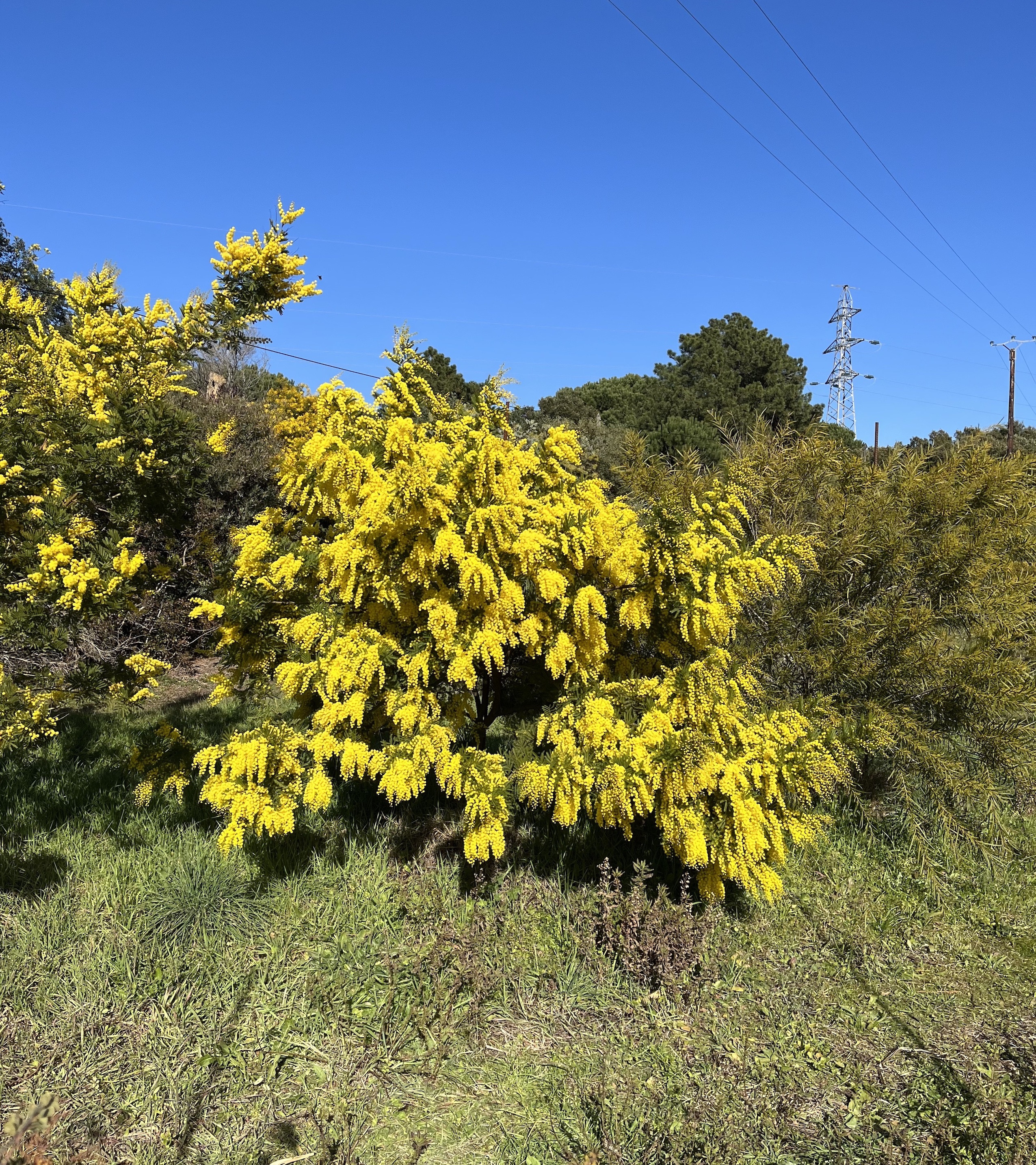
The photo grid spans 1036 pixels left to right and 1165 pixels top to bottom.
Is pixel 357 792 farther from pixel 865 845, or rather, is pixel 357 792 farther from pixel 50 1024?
pixel 865 845

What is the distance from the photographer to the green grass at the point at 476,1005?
127 inches

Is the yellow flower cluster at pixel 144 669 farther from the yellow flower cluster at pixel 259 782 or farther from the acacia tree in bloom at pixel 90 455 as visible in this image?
the yellow flower cluster at pixel 259 782

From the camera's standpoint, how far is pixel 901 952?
15.2 ft

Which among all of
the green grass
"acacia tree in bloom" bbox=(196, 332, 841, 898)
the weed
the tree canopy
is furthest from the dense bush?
the tree canopy

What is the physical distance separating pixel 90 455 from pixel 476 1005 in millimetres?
3979

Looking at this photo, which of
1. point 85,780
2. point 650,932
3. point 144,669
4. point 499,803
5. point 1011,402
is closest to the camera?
point 499,803

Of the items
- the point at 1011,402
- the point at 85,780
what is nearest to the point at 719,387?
the point at 1011,402

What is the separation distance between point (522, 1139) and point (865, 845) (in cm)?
384

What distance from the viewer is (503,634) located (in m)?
4.16

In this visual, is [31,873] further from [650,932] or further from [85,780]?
[650,932]

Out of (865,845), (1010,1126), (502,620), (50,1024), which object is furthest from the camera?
(865,845)

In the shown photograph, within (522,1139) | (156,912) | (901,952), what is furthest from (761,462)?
(156,912)

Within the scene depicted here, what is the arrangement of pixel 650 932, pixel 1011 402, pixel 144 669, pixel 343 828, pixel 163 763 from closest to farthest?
1. pixel 650 932
2. pixel 144 669
3. pixel 163 763
4. pixel 343 828
5. pixel 1011 402

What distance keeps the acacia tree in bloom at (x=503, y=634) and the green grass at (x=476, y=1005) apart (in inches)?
28.9
